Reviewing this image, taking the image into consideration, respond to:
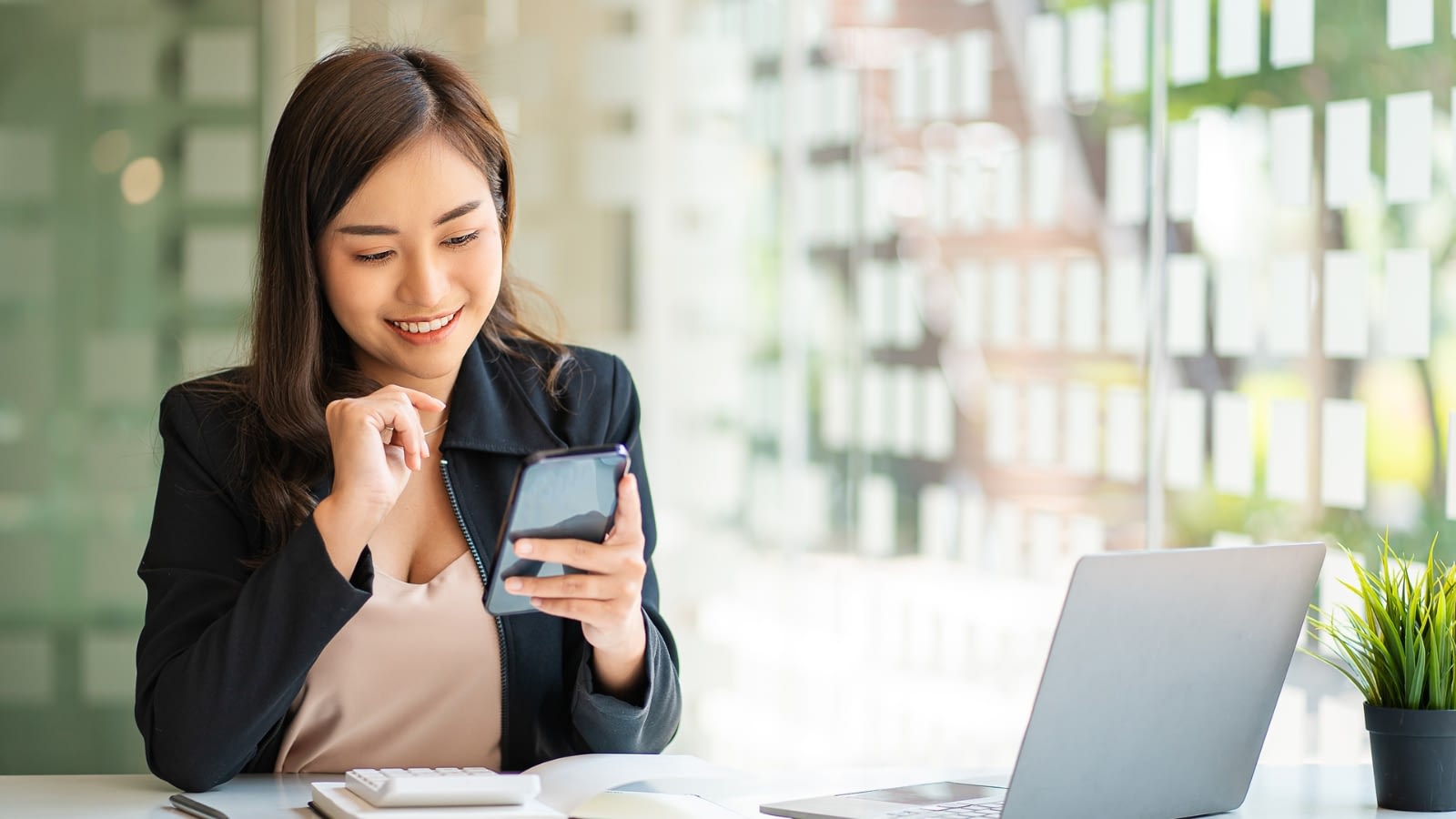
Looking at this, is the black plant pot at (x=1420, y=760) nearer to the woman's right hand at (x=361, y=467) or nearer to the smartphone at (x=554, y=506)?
the smartphone at (x=554, y=506)

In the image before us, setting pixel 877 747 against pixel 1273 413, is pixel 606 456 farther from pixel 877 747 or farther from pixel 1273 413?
pixel 877 747

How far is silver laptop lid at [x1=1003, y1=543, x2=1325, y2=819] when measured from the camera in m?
1.15

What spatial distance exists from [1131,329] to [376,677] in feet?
7.07

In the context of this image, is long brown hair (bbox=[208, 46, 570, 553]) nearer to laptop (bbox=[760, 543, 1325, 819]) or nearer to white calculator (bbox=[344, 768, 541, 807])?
white calculator (bbox=[344, 768, 541, 807])

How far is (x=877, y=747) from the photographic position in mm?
3680

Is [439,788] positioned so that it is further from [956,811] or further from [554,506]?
[956,811]

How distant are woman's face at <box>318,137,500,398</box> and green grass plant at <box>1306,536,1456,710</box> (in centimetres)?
95

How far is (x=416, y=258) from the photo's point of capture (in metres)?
1.56

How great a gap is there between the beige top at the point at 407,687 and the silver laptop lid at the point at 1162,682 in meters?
0.68

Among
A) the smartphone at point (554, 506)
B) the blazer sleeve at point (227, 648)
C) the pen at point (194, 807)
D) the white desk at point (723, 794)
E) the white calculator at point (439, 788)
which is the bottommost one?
the white desk at point (723, 794)

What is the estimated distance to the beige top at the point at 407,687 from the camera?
5.16 feet

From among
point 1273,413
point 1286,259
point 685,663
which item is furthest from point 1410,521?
point 685,663

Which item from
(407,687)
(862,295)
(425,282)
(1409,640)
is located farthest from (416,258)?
(862,295)

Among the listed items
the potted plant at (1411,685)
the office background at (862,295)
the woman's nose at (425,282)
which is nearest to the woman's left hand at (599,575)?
the woman's nose at (425,282)
